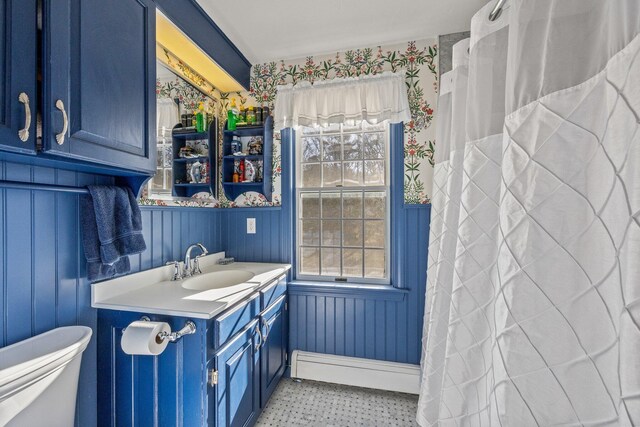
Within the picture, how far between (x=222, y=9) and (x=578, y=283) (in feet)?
6.87

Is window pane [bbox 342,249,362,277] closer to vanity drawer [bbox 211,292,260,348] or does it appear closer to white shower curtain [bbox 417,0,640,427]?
vanity drawer [bbox 211,292,260,348]

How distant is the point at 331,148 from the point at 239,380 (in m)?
1.68

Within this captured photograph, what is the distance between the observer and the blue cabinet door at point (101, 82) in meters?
0.85

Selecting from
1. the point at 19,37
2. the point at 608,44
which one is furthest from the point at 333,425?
the point at 19,37

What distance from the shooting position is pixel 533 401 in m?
0.60

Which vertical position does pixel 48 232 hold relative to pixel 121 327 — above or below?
above

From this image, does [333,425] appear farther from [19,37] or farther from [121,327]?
[19,37]

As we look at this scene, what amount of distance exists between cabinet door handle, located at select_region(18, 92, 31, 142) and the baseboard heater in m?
1.98

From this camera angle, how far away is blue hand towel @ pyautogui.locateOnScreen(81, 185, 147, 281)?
117cm

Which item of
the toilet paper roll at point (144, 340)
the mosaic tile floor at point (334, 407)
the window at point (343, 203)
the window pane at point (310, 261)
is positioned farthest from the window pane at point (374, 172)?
the toilet paper roll at point (144, 340)

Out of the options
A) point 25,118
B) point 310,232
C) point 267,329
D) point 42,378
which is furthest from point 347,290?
point 25,118

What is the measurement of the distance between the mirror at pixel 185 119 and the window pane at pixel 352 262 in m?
1.14

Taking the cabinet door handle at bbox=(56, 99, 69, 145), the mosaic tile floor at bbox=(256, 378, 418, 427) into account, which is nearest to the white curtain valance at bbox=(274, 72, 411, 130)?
the cabinet door handle at bbox=(56, 99, 69, 145)

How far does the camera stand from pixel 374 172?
218 cm
